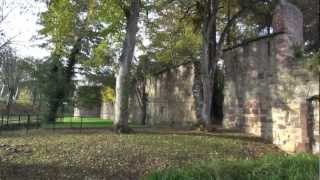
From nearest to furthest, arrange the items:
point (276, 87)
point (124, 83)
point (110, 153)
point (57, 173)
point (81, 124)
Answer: point (57, 173) → point (110, 153) → point (276, 87) → point (124, 83) → point (81, 124)

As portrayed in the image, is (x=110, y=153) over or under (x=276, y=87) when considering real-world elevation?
under

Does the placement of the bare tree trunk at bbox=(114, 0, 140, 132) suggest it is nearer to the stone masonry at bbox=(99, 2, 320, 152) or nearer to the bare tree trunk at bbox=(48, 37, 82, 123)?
the stone masonry at bbox=(99, 2, 320, 152)

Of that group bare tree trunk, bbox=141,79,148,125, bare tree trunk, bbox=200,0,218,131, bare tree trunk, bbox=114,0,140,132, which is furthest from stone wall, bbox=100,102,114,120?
bare tree trunk, bbox=114,0,140,132

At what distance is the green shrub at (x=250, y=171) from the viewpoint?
7656 millimetres

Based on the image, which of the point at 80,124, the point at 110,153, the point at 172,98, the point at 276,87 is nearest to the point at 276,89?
the point at 276,87

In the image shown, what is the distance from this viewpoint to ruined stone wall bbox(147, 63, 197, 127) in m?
24.3

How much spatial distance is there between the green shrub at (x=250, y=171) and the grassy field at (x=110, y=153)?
3736mm

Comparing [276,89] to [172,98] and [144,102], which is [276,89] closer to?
[172,98]

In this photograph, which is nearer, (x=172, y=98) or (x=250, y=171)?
(x=250, y=171)

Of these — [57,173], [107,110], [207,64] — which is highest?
[207,64]

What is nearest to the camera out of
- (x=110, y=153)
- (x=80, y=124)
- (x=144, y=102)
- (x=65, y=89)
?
(x=110, y=153)

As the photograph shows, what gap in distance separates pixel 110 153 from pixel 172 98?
1319cm

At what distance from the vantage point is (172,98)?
26.3 meters

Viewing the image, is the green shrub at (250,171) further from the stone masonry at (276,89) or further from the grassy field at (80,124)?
the grassy field at (80,124)
